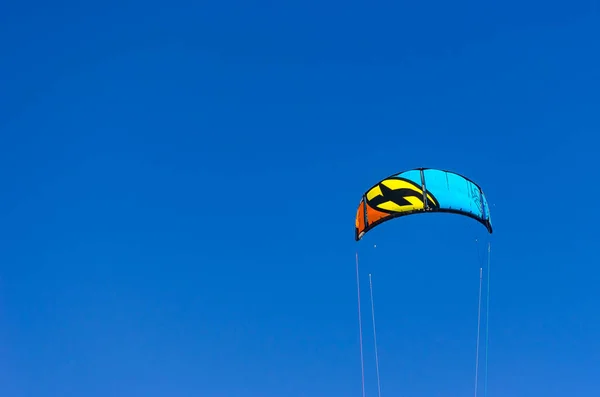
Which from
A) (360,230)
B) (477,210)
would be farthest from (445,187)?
(360,230)

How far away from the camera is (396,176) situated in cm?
3341

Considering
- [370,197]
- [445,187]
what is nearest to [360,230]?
[370,197]

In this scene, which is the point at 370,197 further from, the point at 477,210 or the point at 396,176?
the point at 477,210

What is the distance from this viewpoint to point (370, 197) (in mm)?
33656

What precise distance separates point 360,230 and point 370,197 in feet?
5.07

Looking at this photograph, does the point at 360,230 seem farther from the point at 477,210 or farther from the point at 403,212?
the point at 477,210

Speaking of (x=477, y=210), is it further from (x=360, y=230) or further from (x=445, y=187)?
(x=360, y=230)

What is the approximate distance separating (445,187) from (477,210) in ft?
5.77

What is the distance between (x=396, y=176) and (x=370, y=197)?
4.45 ft

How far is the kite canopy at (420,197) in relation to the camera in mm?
32469

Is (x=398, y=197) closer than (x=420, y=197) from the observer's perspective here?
No

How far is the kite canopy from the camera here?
1278 inches

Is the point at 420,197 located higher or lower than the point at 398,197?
lower

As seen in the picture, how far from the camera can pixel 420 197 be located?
32531 millimetres
